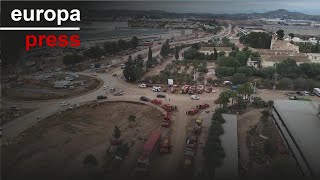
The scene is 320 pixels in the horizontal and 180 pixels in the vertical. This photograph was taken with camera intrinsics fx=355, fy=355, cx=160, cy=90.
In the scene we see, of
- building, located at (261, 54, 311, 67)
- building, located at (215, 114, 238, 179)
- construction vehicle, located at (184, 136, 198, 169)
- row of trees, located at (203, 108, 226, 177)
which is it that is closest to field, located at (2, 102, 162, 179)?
construction vehicle, located at (184, 136, 198, 169)

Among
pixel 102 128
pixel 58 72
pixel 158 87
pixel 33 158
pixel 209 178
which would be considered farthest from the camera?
pixel 58 72

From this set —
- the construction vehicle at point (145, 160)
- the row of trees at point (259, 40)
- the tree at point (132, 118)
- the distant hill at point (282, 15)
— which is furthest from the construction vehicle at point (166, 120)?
the distant hill at point (282, 15)

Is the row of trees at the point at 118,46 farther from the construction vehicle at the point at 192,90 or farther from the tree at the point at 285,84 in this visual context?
the tree at the point at 285,84

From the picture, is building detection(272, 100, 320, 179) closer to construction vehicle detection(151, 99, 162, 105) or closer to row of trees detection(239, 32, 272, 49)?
construction vehicle detection(151, 99, 162, 105)

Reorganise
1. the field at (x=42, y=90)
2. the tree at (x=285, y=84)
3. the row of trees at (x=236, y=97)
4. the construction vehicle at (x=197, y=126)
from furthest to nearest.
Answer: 1. the tree at (x=285, y=84)
2. the field at (x=42, y=90)
3. the row of trees at (x=236, y=97)
4. the construction vehicle at (x=197, y=126)

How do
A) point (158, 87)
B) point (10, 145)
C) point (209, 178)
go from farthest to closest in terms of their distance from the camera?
point (158, 87)
point (10, 145)
point (209, 178)

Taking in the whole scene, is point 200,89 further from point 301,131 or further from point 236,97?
point 301,131

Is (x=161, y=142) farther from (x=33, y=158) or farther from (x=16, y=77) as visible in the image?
(x=16, y=77)

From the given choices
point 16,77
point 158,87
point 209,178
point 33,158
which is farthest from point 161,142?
point 16,77
